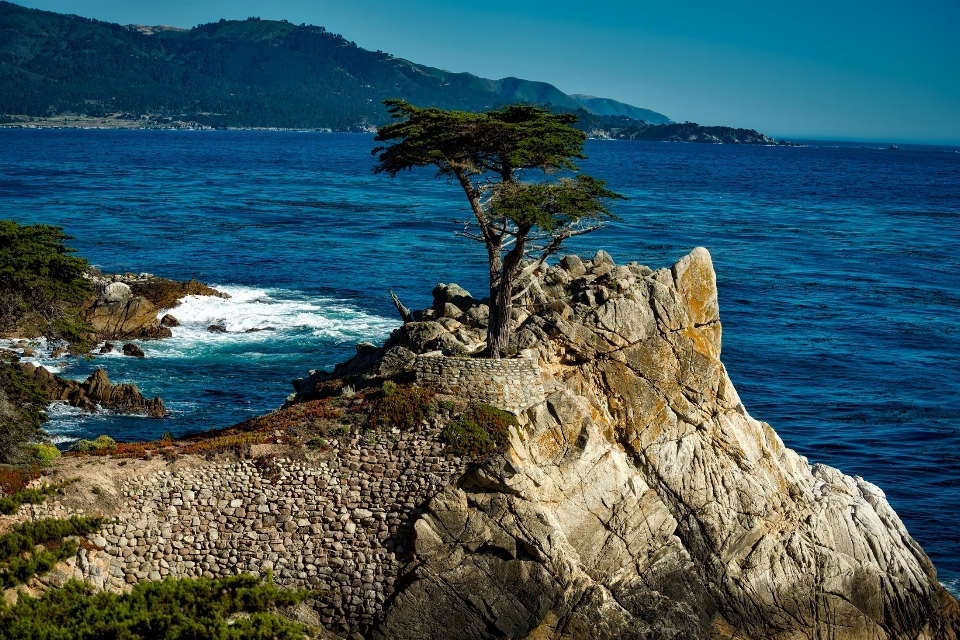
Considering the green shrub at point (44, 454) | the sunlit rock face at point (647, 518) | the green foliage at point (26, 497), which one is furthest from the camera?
the green shrub at point (44, 454)

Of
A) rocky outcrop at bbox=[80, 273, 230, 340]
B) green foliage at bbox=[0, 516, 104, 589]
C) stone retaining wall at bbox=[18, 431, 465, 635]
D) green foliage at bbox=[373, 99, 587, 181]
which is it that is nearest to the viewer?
green foliage at bbox=[0, 516, 104, 589]

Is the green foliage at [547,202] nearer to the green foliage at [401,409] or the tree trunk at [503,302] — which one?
the tree trunk at [503,302]

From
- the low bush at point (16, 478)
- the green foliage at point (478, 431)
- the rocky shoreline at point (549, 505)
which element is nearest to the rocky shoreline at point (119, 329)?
the rocky shoreline at point (549, 505)

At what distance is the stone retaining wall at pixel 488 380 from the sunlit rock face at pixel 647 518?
45 centimetres

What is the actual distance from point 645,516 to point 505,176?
36.0 ft

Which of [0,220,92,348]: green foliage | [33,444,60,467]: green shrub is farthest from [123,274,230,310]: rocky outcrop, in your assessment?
[33,444,60,467]: green shrub

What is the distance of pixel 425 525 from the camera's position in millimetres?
24078

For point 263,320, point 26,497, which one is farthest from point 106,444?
point 263,320

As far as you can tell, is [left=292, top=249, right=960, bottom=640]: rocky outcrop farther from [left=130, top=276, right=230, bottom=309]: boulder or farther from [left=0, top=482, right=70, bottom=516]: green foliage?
[left=130, top=276, right=230, bottom=309]: boulder

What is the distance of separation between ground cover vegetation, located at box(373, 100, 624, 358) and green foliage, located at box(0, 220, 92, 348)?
1008cm

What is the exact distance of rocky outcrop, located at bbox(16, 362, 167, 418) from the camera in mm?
41125

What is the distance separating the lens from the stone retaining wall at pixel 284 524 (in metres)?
23.4

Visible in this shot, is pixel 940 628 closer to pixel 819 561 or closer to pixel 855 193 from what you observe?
pixel 819 561

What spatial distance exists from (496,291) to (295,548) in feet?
31.0
